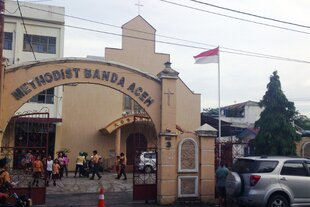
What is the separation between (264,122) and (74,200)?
837cm

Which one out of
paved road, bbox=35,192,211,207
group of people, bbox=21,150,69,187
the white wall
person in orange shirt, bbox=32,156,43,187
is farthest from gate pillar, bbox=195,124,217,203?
the white wall

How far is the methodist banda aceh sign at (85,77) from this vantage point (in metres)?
13.7

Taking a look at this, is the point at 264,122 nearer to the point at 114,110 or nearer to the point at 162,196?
the point at 162,196

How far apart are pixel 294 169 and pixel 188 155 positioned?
3926 mm

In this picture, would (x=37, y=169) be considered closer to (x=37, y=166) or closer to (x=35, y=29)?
(x=37, y=166)

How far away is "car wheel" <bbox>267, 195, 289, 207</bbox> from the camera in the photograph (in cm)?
1172

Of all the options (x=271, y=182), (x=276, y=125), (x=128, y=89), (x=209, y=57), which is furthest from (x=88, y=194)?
(x=209, y=57)

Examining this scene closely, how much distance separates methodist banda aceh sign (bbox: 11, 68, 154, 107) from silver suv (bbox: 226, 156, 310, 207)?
458cm

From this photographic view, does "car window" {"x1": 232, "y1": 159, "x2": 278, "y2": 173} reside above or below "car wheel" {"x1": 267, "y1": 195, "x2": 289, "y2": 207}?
above

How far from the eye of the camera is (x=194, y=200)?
1462 cm

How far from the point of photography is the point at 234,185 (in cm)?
1193

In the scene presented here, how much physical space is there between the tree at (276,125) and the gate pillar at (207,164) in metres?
2.93

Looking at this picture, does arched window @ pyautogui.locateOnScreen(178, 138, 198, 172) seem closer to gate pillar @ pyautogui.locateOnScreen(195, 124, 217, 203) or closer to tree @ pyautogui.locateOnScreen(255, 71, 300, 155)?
gate pillar @ pyautogui.locateOnScreen(195, 124, 217, 203)

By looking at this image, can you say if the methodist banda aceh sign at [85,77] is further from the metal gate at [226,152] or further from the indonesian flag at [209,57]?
the indonesian flag at [209,57]
